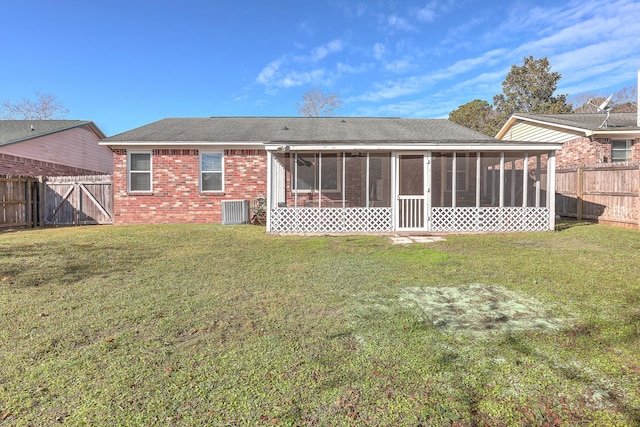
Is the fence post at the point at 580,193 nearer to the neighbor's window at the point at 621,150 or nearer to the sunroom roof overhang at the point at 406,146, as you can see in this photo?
the sunroom roof overhang at the point at 406,146

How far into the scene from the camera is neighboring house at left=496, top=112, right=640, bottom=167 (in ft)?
44.6

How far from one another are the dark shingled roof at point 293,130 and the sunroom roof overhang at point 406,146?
1.23 meters

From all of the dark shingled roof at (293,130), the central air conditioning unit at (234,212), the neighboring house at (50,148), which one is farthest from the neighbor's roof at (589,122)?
the neighboring house at (50,148)

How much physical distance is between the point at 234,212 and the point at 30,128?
526 inches

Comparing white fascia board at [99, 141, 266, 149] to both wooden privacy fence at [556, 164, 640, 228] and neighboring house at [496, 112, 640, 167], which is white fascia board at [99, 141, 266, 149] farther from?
neighboring house at [496, 112, 640, 167]

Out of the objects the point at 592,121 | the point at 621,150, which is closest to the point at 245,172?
the point at 621,150

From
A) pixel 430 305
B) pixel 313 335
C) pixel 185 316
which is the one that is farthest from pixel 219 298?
pixel 430 305

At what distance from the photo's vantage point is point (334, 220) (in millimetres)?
9953

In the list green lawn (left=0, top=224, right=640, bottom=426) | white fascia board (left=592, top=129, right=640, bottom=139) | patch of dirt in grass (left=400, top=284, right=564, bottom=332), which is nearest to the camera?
green lawn (left=0, top=224, right=640, bottom=426)

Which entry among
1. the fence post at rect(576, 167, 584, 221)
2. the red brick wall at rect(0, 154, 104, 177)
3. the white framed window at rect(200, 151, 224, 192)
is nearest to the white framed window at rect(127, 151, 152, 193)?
the white framed window at rect(200, 151, 224, 192)

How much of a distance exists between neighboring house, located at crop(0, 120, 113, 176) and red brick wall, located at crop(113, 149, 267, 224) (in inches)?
249

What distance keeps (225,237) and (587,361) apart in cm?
781

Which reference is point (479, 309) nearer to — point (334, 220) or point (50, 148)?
point (334, 220)

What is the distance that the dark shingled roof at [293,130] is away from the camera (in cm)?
1195
